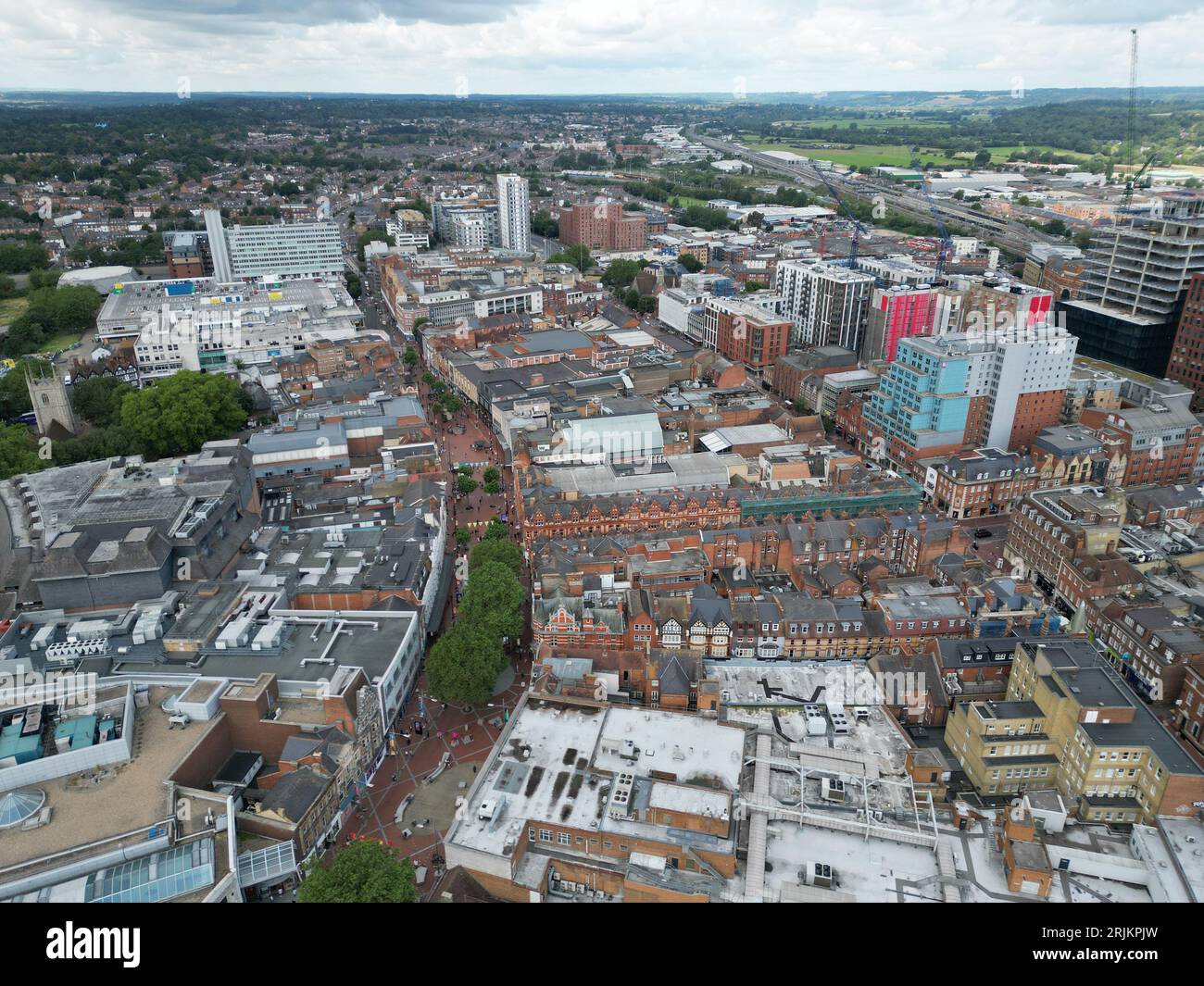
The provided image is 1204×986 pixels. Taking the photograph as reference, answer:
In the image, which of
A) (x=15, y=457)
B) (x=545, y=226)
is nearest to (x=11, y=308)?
(x=15, y=457)

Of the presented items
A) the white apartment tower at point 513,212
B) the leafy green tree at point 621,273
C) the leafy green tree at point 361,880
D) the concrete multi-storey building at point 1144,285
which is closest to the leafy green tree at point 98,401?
the leafy green tree at point 361,880

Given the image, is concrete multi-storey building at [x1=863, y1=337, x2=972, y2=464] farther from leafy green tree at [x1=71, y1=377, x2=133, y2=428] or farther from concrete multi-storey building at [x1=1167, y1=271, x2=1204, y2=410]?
leafy green tree at [x1=71, y1=377, x2=133, y2=428]

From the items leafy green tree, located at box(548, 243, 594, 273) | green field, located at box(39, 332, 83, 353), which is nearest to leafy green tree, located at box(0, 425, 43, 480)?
green field, located at box(39, 332, 83, 353)

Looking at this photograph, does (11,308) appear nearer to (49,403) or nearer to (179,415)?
(49,403)

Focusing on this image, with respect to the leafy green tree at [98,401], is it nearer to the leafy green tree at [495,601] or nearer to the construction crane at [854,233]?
the leafy green tree at [495,601]

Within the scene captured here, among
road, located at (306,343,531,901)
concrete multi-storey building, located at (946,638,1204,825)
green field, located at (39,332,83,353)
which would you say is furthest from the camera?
green field, located at (39,332,83,353)

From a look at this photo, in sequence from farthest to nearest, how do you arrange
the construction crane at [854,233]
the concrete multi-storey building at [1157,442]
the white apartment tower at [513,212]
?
1. the white apartment tower at [513,212]
2. the construction crane at [854,233]
3. the concrete multi-storey building at [1157,442]
